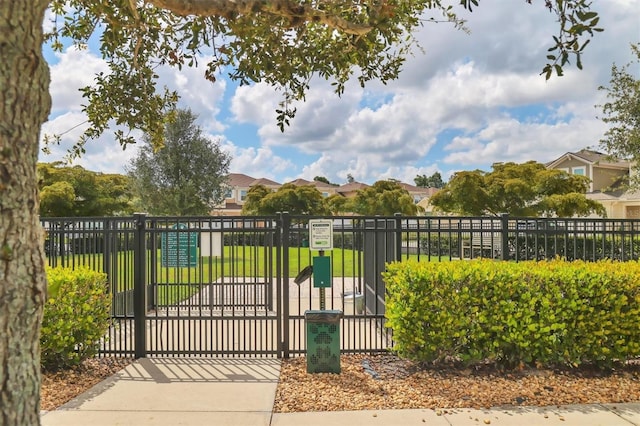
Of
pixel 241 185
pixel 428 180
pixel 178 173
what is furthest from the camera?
pixel 428 180

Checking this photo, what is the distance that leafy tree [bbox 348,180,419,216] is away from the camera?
4309 cm

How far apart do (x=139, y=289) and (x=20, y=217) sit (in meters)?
4.68

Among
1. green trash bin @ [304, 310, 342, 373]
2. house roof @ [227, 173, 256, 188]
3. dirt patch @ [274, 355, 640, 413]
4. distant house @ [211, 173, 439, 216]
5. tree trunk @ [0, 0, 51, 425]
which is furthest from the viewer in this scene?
house roof @ [227, 173, 256, 188]

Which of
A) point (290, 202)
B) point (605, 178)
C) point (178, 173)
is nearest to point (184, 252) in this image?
point (178, 173)

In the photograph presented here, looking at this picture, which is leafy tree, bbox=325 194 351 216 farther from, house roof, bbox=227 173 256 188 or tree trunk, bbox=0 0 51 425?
tree trunk, bbox=0 0 51 425

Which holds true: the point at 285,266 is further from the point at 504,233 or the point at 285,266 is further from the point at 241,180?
the point at 241,180

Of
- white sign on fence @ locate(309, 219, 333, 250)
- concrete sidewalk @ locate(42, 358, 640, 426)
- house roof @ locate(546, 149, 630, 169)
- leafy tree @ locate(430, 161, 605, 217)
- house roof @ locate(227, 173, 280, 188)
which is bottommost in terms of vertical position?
concrete sidewalk @ locate(42, 358, 640, 426)

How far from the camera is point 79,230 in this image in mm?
6520

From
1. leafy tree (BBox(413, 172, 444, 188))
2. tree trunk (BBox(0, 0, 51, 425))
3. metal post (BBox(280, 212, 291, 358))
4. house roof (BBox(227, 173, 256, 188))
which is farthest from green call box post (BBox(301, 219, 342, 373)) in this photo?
leafy tree (BBox(413, 172, 444, 188))

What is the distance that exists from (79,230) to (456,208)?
24.6 metres

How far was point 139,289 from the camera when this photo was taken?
6.38 meters

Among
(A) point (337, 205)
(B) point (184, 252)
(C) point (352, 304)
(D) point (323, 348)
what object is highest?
(A) point (337, 205)

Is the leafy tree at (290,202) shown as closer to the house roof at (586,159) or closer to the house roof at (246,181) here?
the house roof at (586,159)

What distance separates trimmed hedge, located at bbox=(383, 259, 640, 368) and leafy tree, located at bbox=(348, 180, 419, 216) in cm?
3677
